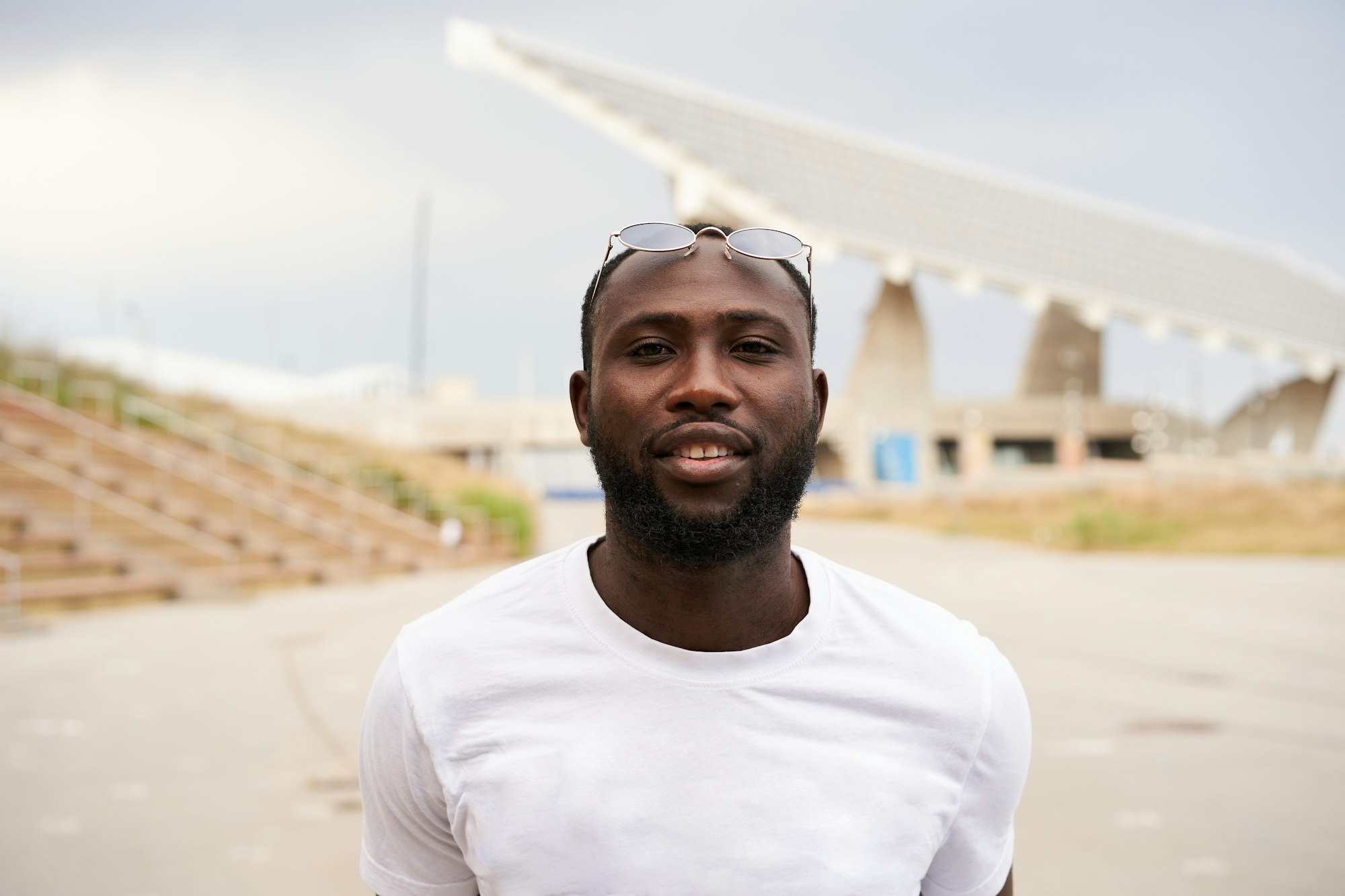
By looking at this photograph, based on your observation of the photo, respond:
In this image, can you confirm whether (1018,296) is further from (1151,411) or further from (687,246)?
(687,246)

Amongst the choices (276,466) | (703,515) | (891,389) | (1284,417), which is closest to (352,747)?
(703,515)

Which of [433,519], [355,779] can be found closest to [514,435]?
[433,519]

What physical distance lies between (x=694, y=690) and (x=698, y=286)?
55 centimetres

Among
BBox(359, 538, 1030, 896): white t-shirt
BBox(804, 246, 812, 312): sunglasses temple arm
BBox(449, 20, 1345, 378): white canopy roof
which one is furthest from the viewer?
BBox(449, 20, 1345, 378): white canopy roof

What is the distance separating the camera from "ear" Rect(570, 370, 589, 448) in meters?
1.68

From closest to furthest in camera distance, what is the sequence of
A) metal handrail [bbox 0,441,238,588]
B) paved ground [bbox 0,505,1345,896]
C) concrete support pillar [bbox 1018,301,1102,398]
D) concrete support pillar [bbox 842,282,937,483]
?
paved ground [bbox 0,505,1345,896] < metal handrail [bbox 0,441,238,588] < concrete support pillar [bbox 842,282,937,483] < concrete support pillar [bbox 1018,301,1102,398]

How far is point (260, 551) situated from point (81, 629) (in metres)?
4.44

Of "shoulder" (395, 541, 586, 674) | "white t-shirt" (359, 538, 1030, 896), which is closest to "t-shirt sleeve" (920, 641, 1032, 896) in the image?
"white t-shirt" (359, 538, 1030, 896)

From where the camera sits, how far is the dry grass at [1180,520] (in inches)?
745

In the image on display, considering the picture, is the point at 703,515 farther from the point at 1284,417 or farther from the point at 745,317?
the point at 1284,417

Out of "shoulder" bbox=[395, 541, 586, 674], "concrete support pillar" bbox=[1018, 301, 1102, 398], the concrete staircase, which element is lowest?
"concrete support pillar" bbox=[1018, 301, 1102, 398]

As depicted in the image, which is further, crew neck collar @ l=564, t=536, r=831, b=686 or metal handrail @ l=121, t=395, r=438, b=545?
metal handrail @ l=121, t=395, r=438, b=545

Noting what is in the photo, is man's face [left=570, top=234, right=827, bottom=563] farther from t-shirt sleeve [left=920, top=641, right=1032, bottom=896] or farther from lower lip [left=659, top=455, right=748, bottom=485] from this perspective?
t-shirt sleeve [left=920, top=641, right=1032, bottom=896]

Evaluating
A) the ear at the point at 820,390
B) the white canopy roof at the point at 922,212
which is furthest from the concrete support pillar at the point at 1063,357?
the ear at the point at 820,390
